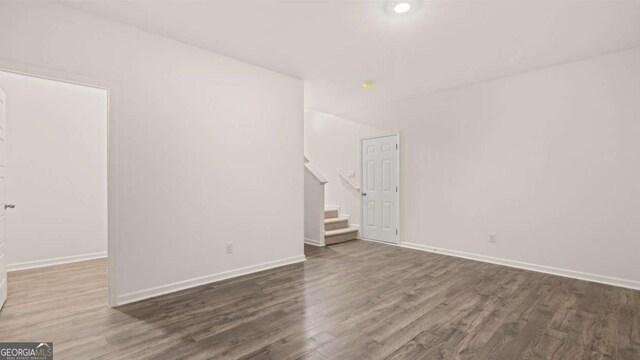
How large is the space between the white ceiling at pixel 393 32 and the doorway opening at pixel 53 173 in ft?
6.49

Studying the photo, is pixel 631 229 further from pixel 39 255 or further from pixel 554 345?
pixel 39 255

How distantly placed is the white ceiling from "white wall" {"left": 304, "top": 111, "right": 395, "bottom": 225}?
80.7 inches

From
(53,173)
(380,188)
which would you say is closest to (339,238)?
(380,188)

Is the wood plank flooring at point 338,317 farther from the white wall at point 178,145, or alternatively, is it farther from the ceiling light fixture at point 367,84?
the ceiling light fixture at point 367,84

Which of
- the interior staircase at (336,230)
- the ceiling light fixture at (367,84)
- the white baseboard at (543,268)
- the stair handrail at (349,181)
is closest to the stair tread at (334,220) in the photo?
the interior staircase at (336,230)

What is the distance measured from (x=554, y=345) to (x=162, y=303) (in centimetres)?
317

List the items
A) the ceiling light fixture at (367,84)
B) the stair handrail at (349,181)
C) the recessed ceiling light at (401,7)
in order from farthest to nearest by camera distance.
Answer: the stair handrail at (349,181) < the ceiling light fixture at (367,84) < the recessed ceiling light at (401,7)

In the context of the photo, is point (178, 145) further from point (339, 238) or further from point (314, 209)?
point (339, 238)

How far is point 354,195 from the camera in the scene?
6191mm

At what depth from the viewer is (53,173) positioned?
13.7 ft

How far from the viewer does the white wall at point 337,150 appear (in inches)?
239

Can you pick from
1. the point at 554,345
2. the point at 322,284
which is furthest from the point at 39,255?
the point at 554,345

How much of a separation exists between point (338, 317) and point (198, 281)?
66.1 inches

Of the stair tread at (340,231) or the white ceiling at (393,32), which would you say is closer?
the white ceiling at (393,32)
